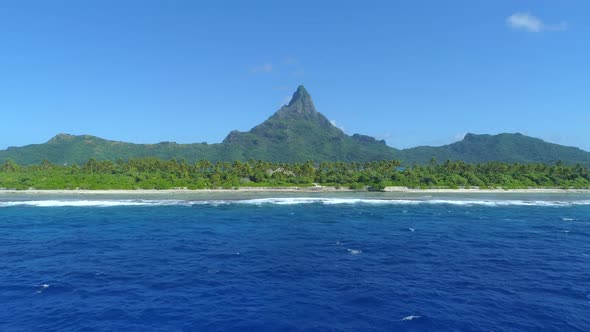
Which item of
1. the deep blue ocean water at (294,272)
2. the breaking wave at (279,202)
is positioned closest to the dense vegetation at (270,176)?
the breaking wave at (279,202)

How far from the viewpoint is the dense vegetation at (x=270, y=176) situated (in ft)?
419

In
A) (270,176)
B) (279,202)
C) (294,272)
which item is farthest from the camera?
(270,176)

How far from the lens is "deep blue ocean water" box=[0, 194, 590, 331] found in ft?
91.5

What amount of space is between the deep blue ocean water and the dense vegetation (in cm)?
5678

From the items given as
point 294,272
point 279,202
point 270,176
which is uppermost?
point 270,176

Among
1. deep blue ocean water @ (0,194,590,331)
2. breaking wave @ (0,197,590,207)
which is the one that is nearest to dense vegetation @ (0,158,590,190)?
breaking wave @ (0,197,590,207)

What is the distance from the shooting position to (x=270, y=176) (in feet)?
486

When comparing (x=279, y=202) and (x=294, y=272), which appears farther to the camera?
(x=279, y=202)

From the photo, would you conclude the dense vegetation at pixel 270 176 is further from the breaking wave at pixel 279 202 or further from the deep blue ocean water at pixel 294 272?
the deep blue ocean water at pixel 294 272

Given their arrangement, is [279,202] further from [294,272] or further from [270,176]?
[294,272]

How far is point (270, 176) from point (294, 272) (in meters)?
110

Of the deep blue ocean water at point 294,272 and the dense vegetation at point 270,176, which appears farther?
the dense vegetation at point 270,176

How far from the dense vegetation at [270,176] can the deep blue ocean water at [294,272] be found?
186 ft

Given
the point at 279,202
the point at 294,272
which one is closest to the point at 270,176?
the point at 279,202
